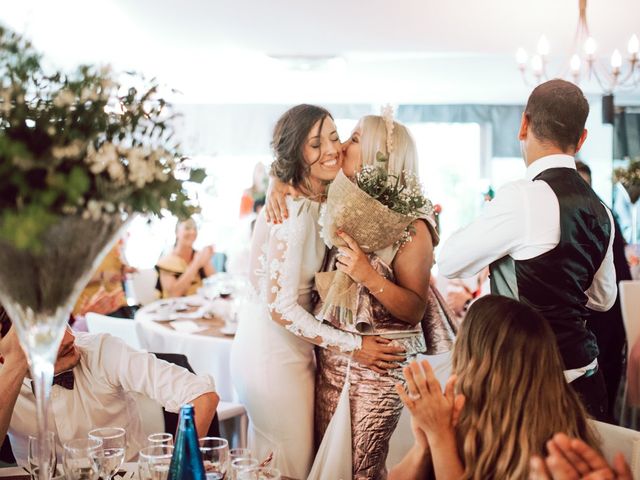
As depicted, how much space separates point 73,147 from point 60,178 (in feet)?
0.20

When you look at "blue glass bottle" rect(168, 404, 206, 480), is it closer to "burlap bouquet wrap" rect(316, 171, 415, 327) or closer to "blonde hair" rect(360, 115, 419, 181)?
"burlap bouquet wrap" rect(316, 171, 415, 327)

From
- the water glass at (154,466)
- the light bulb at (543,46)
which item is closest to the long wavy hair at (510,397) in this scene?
the water glass at (154,466)

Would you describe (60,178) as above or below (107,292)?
above

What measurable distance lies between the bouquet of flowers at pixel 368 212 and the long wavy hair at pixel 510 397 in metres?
0.71

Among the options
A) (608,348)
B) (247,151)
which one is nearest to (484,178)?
(247,151)

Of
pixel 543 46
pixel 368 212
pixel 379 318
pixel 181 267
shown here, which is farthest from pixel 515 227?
pixel 181 267

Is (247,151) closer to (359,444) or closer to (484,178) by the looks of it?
(484,178)

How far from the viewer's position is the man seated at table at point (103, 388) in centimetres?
226

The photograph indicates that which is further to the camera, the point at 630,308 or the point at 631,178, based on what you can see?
the point at 631,178

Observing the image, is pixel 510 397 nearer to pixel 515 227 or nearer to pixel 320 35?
pixel 515 227

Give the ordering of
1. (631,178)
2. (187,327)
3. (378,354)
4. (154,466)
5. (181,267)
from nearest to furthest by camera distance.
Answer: (154,466), (378,354), (187,327), (181,267), (631,178)

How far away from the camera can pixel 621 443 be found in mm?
1739

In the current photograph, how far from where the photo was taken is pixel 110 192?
122 centimetres

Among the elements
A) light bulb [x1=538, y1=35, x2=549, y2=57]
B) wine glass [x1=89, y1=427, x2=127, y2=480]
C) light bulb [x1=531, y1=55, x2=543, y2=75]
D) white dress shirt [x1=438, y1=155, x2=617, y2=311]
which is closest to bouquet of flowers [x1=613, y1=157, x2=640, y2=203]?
light bulb [x1=531, y1=55, x2=543, y2=75]
